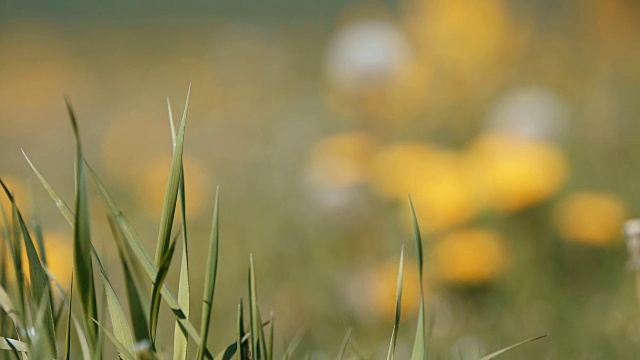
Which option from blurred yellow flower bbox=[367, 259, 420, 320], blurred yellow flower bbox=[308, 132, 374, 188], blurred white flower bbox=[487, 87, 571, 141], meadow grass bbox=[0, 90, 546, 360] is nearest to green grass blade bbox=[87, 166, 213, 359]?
meadow grass bbox=[0, 90, 546, 360]

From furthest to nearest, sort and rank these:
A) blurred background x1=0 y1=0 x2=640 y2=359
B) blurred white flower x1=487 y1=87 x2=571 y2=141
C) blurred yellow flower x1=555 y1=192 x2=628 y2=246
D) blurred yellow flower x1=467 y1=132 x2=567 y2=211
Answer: blurred white flower x1=487 y1=87 x2=571 y2=141, blurred yellow flower x1=467 y1=132 x2=567 y2=211, blurred yellow flower x1=555 y1=192 x2=628 y2=246, blurred background x1=0 y1=0 x2=640 y2=359

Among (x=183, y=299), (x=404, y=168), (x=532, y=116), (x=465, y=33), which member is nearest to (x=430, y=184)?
(x=404, y=168)

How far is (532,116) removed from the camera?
8.74 feet

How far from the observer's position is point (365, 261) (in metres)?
2.05

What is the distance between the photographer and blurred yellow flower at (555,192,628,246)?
190cm

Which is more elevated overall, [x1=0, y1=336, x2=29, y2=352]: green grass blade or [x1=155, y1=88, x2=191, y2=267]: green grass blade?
[x1=155, y1=88, x2=191, y2=267]: green grass blade

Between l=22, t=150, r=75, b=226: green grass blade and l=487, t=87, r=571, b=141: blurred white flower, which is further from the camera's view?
l=487, t=87, r=571, b=141: blurred white flower

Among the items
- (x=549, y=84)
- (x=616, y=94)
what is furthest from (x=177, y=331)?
(x=549, y=84)

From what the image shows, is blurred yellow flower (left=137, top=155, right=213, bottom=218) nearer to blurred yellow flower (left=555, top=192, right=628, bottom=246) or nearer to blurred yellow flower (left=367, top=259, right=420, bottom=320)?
blurred yellow flower (left=367, top=259, right=420, bottom=320)

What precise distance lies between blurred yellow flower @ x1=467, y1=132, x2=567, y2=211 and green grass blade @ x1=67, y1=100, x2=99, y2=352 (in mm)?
1496


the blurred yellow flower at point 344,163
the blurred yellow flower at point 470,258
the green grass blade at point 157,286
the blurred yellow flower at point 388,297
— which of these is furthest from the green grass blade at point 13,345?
the blurred yellow flower at point 344,163

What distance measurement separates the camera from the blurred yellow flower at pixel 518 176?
204 cm

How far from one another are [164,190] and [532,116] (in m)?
1.12

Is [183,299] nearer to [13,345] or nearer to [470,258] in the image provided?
[13,345]
